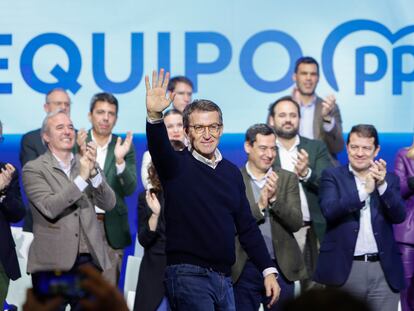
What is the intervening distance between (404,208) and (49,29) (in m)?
3.87

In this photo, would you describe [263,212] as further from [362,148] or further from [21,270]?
[21,270]

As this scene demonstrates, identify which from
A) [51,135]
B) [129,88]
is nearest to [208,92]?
[129,88]

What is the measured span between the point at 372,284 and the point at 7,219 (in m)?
2.50

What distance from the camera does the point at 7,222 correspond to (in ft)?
22.1

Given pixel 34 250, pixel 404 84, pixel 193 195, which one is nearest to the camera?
pixel 193 195

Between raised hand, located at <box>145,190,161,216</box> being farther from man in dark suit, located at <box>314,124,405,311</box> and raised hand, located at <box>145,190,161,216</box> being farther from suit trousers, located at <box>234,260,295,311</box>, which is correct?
man in dark suit, located at <box>314,124,405,311</box>

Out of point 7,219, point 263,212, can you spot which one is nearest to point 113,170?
point 7,219

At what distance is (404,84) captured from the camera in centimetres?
869

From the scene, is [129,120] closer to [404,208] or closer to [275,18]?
[275,18]

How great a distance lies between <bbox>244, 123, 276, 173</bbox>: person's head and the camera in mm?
6633

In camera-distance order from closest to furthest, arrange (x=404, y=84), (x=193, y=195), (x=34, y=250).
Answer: (x=193, y=195) → (x=34, y=250) → (x=404, y=84)

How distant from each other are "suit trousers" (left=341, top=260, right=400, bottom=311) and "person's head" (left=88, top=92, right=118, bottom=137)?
7.49ft

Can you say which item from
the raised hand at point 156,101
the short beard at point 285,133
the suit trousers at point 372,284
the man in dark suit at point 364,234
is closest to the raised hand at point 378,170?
the man in dark suit at point 364,234

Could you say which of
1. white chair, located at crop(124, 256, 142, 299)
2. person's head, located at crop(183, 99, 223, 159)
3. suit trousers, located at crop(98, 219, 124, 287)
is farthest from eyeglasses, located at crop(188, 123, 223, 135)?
white chair, located at crop(124, 256, 142, 299)
